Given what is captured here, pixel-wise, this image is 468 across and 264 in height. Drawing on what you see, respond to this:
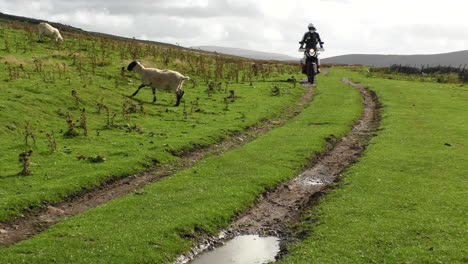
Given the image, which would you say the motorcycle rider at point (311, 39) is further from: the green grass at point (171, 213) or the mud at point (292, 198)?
the green grass at point (171, 213)

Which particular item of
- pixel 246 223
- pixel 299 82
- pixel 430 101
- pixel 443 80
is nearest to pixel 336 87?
pixel 299 82

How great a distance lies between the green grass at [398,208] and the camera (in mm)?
11492

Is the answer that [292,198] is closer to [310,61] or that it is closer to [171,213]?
[171,213]

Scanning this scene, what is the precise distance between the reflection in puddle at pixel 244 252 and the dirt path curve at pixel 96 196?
493cm

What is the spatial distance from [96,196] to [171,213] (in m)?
3.48

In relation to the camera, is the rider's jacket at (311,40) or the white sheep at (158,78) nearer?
the white sheep at (158,78)

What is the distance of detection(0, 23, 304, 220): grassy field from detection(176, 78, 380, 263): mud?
5923mm

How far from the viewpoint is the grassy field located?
16.8 meters

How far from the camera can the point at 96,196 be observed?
15.8 meters

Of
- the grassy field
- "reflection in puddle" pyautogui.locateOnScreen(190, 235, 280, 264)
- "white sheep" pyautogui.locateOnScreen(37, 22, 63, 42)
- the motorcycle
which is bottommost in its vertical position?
"reflection in puddle" pyautogui.locateOnScreen(190, 235, 280, 264)

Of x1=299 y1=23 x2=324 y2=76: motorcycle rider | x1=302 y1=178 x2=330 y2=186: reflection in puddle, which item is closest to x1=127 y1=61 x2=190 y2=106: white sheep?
x1=302 y1=178 x2=330 y2=186: reflection in puddle

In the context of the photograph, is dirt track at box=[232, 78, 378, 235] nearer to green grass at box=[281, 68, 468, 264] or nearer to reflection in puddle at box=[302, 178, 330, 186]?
reflection in puddle at box=[302, 178, 330, 186]

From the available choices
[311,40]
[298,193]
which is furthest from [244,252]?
[311,40]

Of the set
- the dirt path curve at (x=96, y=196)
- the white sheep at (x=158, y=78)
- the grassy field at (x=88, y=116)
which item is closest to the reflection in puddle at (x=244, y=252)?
the dirt path curve at (x=96, y=196)
